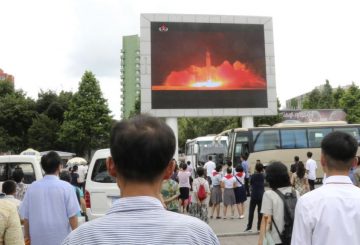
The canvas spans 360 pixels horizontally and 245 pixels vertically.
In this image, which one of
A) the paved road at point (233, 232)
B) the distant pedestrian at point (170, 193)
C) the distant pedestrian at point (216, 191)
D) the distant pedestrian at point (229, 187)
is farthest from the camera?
the distant pedestrian at point (216, 191)

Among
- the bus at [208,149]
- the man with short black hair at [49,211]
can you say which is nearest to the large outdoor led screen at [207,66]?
the bus at [208,149]

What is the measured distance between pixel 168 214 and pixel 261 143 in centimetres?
2527

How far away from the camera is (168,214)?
1.85 m

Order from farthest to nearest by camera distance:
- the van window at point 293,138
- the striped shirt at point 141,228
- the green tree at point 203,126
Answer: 1. the green tree at point 203,126
2. the van window at point 293,138
3. the striped shirt at point 141,228

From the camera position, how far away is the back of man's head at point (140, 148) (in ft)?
6.21

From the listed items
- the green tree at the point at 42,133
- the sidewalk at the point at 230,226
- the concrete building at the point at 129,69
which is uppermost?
the concrete building at the point at 129,69

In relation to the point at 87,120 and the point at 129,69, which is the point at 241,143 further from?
the point at 129,69

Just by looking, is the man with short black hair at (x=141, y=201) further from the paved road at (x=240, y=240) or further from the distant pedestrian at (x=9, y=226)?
the paved road at (x=240, y=240)

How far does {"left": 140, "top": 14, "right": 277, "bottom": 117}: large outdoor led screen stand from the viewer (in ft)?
106

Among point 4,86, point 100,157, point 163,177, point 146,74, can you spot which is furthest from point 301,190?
point 4,86

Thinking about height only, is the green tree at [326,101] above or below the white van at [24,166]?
above

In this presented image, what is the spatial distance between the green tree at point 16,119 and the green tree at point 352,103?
3700 cm

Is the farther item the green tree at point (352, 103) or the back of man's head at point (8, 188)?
the green tree at point (352, 103)

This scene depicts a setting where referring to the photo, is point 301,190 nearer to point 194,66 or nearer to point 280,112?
point 194,66
